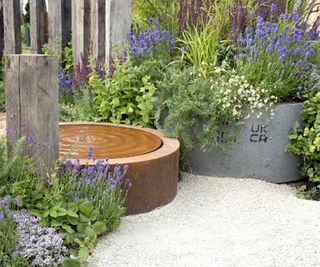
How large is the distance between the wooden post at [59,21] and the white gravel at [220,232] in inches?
107

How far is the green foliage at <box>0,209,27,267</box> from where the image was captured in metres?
2.44

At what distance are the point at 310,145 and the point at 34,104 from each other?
7.82 feet

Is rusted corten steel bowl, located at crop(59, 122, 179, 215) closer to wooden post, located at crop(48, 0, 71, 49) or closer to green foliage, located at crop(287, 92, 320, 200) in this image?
green foliage, located at crop(287, 92, 320, 200)

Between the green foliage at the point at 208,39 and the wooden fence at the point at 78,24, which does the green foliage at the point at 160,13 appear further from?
the wooden fence at the point at 78,24

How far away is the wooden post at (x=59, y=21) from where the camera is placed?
5.93 metres

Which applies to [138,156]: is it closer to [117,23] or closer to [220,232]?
[220,232]

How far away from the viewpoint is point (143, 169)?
3406 millimetres

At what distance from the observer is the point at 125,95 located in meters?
4.46

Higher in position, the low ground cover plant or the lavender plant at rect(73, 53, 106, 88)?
the lavender plant at rect(73, 53, 106, 88)

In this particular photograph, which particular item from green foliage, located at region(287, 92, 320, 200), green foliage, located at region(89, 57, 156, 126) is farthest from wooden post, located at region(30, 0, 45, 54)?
green foliage, located at region(287, 92, 320, 200)

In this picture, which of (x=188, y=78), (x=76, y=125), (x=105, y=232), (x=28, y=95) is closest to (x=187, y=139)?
(x=188, y=78)

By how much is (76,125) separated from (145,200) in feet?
3.71

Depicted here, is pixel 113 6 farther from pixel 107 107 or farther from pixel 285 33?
pixel 285 33

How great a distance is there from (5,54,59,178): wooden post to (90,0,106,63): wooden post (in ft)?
8.27
